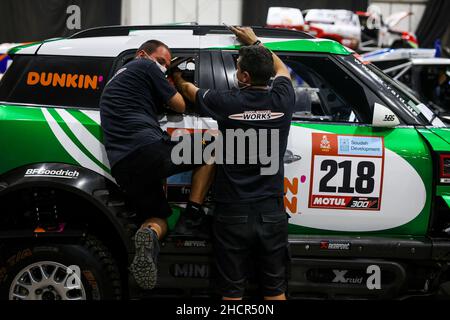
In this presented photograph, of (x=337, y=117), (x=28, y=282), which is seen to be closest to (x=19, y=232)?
(x=28, y=282)

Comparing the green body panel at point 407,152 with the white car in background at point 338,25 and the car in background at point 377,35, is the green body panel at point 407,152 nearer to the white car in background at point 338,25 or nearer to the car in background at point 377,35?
the white car in background at point 338,25

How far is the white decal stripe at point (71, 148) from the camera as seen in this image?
3377 mm

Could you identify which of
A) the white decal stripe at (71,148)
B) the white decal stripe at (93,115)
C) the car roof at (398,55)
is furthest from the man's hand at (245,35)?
the car roof at (398,55)

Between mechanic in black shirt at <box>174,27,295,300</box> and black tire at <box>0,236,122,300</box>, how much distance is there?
29.8 inches

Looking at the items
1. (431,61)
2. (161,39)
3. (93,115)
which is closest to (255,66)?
(161,39)

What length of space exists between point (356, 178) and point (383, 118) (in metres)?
0.41

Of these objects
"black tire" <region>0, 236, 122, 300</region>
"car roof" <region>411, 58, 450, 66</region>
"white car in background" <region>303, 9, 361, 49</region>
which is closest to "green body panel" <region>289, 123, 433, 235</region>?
"black tire" <region>0, 236, 122, 300</region>

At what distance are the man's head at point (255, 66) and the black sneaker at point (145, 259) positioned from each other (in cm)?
102

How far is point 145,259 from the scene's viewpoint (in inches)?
120

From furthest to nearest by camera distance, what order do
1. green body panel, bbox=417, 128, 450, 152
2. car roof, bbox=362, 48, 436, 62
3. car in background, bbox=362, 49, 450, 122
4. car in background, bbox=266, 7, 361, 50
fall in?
1. car in background, bbox=266, 7, 361, 50
2. car roof, bbox=362, 48, 436, 62
3. car in background, bbox=362, 49, 450, 122
4. green body panel, bbox=417, 128, 450, 152

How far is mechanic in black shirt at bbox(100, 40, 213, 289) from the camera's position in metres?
3.20

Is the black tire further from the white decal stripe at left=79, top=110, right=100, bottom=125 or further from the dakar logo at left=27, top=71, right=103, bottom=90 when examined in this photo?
the dakar logo at left=27, top=71, right=103, bottom=90

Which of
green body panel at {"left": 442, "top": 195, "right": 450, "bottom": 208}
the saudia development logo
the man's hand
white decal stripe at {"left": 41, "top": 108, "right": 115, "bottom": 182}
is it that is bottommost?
green body panel at {"left": 442, "top": 195, "right": 450, "bottom": 208}

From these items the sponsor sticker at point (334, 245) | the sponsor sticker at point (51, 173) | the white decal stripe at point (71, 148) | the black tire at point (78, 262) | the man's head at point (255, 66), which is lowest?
the black tire at point (78, 262)
